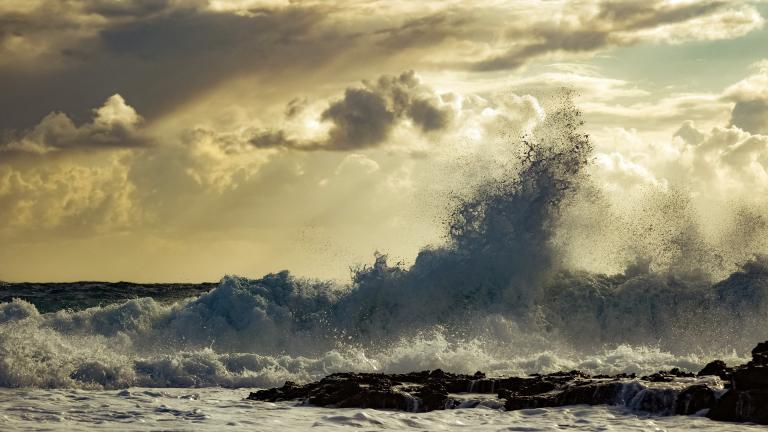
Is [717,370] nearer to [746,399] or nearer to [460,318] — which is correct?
[746,399]

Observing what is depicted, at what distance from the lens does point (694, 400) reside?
12.9 m

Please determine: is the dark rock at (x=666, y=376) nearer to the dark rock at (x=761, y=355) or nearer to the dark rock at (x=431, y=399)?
the dark rock at (x=761, y=355)

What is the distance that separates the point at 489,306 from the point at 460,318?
1096 mm

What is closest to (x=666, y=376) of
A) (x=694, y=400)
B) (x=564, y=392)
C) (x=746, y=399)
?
(x=694, y=400)

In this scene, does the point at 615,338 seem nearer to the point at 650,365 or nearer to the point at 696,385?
the point at 650,365

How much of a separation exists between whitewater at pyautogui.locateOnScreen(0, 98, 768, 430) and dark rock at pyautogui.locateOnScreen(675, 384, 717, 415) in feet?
19.3

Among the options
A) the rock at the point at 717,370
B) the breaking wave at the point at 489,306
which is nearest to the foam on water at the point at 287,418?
the rock at the point at 717,370

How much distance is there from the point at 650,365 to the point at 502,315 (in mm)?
8020

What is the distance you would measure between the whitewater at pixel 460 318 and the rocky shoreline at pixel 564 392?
365 cm

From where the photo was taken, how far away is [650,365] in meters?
19.4

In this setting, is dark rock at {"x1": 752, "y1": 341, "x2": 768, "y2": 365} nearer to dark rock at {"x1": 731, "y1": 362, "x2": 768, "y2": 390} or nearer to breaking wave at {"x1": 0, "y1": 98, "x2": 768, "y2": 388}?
dark rock at {"x1": 731, "y1": 362, "x2": 768, "y2": 390}

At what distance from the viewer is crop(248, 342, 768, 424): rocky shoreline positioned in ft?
41.2

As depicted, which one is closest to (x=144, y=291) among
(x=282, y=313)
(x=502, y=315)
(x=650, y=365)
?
(x=282, y=313)

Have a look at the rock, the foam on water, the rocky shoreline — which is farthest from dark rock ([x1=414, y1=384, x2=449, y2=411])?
the rock
